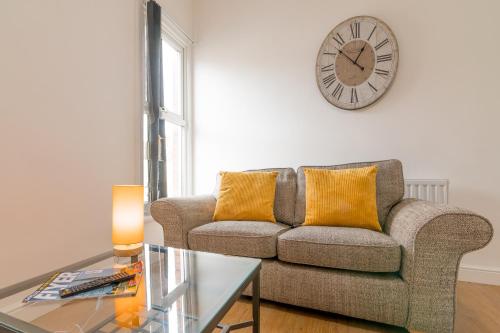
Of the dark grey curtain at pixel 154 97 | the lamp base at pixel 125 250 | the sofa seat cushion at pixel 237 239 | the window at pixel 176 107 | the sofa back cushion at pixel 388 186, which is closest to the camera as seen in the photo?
the lamp base at pixel 125 250

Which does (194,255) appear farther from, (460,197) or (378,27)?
(378,27)

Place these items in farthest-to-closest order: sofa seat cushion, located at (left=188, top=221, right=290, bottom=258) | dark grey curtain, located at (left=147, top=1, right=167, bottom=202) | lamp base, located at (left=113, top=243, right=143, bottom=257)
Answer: dark grey curtain, located at (left=147, top=1, right=167, bottom=202) < sofa seat cushion, located at (left=188, top=221, right=290, bottom=258) < lamp base, located at (left=113, top=243, right=143, bottom=257)

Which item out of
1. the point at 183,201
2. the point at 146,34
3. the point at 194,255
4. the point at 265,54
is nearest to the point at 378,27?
the point at 265,54

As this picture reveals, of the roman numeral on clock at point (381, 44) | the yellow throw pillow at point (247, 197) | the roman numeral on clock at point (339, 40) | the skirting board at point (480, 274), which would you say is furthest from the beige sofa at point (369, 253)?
the roman numeral on clock at point (339, 40)

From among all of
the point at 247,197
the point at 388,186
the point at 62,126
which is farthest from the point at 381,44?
the point at 62,126

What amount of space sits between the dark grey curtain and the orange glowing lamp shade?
101cm

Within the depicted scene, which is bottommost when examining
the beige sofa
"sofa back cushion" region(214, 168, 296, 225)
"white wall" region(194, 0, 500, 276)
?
the beige sofa

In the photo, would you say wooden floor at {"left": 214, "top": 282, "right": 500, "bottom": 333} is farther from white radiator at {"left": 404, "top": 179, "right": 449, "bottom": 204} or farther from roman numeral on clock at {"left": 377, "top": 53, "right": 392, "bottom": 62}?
roman numeral on clock at {"left": 377, "top": 53, "right": 392, "bottom": 62}

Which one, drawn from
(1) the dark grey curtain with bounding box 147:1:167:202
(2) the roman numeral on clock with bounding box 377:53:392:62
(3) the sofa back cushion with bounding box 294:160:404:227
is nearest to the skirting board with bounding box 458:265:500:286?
(3) the sofa back cushion with bounding box 294:160:404:227

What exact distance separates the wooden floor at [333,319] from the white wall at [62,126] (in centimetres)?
100

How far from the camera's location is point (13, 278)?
3.67 feet

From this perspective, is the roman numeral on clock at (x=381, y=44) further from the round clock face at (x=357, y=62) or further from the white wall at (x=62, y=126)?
the white wall at (x=62, y=126)

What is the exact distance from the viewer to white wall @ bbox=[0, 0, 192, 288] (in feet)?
3.72

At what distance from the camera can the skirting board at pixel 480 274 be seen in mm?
1729
